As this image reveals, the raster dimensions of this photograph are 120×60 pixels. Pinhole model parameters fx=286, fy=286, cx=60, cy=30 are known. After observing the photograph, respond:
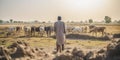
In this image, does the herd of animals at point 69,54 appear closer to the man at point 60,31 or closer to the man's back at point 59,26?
the man at point 60,31

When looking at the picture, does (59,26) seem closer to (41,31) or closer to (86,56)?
(86,56)

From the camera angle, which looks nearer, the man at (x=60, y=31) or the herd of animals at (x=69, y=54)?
the herd of animals at (x=69, y=54)

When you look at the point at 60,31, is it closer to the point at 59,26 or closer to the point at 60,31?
the point at 60,31

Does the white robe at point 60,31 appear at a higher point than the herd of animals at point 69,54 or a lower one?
higher

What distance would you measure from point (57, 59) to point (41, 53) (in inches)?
95.1

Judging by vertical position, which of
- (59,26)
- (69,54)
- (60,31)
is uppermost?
(59,26)

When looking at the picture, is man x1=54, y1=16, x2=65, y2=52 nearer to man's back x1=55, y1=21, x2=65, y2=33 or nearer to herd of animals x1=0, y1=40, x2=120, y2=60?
man's back x1=55, y1=21, x2=65, y2=33

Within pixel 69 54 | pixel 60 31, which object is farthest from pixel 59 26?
pixel 69 54

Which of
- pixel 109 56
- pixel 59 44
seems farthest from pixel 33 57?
pixel 109 56

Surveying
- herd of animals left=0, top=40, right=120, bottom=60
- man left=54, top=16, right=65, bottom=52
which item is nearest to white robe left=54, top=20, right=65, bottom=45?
man left=54, top=16, right=65, bottom=52

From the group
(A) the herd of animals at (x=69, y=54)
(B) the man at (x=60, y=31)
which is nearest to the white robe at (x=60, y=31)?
(B) the man at (x=60, y=31)

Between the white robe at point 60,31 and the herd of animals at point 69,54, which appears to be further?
the white robe at point 60,31

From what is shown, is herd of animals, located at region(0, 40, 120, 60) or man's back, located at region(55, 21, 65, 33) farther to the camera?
man's back, located at region(55, 21, 65, 33)

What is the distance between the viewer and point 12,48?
35.4 ft
